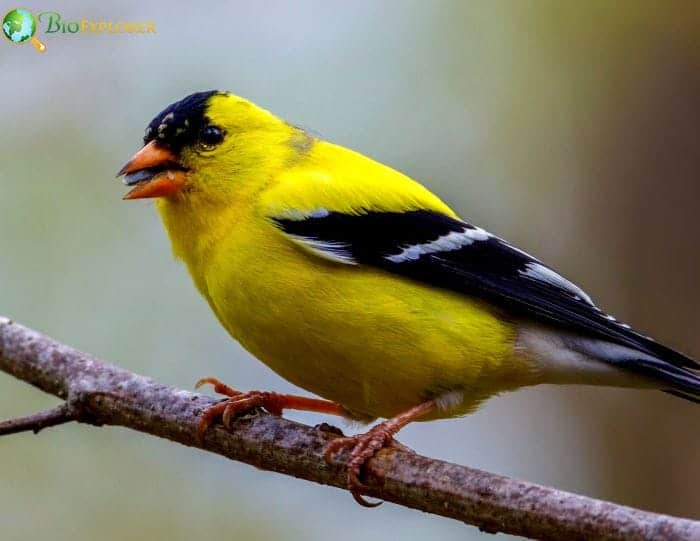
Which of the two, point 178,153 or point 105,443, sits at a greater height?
point 178,153

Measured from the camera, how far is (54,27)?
662cm

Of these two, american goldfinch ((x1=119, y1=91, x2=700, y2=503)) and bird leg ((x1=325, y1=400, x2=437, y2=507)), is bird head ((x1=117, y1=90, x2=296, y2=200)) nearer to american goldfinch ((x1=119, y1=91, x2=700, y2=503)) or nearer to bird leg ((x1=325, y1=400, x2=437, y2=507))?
american goldfinch ((x1=119, y1=91, x2=700, y2=503))

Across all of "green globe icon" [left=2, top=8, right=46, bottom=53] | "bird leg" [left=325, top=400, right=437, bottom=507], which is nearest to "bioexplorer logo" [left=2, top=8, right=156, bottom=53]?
"green globe icon" [left=2, top=8, right=46, bottom=53]

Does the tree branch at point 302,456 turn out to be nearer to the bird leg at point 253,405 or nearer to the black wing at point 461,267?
the bird leg at point 253,405

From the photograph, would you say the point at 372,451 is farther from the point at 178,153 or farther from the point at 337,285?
the point at 178,153

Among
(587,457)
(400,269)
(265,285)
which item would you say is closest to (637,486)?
(587,457)

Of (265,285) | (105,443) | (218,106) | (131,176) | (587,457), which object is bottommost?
(105,443)

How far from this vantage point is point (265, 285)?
3717 mm

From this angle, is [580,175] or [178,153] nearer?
[178,153]

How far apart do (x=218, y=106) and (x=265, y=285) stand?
1130 millimetres

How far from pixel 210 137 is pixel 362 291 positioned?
3.50ft

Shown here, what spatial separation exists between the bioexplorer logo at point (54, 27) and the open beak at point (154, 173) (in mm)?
2610

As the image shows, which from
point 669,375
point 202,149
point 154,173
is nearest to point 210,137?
point 202,149

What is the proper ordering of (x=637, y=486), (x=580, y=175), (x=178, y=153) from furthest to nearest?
(x=580, y=175) → (x=637, y=486) → (x=178, y=153)
